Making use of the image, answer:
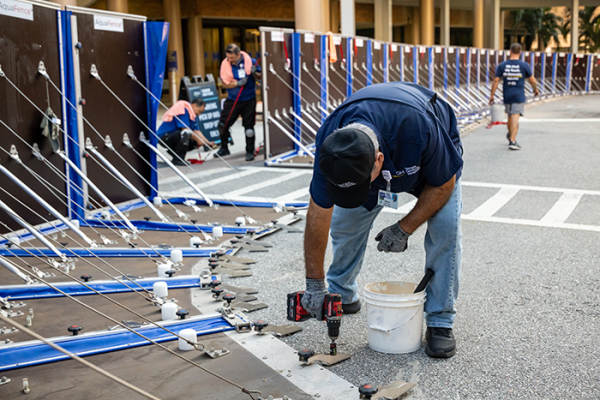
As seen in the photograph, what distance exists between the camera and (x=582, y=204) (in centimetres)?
743

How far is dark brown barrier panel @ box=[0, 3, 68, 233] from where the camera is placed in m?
6.01

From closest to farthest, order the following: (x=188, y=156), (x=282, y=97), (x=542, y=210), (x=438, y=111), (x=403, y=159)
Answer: (x=403, y=159), (x=438, y=111), (x=542, y=210), (x=282, y=97), (x=188, y=156)

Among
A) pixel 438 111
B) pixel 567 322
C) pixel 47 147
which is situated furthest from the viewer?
pixel 47 147

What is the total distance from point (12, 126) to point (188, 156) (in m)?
6.27

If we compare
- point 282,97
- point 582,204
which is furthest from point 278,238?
point 282,97

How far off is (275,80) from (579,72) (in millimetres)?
26040

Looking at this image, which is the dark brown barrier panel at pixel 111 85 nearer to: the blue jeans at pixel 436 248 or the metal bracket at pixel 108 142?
the metal bracket at pixel 108 142

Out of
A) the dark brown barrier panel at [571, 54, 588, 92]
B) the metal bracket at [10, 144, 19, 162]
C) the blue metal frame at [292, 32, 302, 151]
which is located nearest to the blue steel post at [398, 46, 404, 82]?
the blue metal frame at [292, 32, 302, 151]

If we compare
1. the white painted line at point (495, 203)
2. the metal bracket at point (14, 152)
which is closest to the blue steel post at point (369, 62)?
the white painted line at point (495, 203)

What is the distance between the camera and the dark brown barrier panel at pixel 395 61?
16.8 metres

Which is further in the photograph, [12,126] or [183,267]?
[12,126]

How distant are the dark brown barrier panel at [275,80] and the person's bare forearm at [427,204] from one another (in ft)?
24.9

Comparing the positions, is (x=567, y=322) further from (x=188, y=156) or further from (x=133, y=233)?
(x=188, y=156)

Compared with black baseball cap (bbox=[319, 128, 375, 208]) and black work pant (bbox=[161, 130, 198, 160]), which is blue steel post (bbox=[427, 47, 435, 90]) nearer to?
black work pant (bbox=[161, 130, 198, 160])
